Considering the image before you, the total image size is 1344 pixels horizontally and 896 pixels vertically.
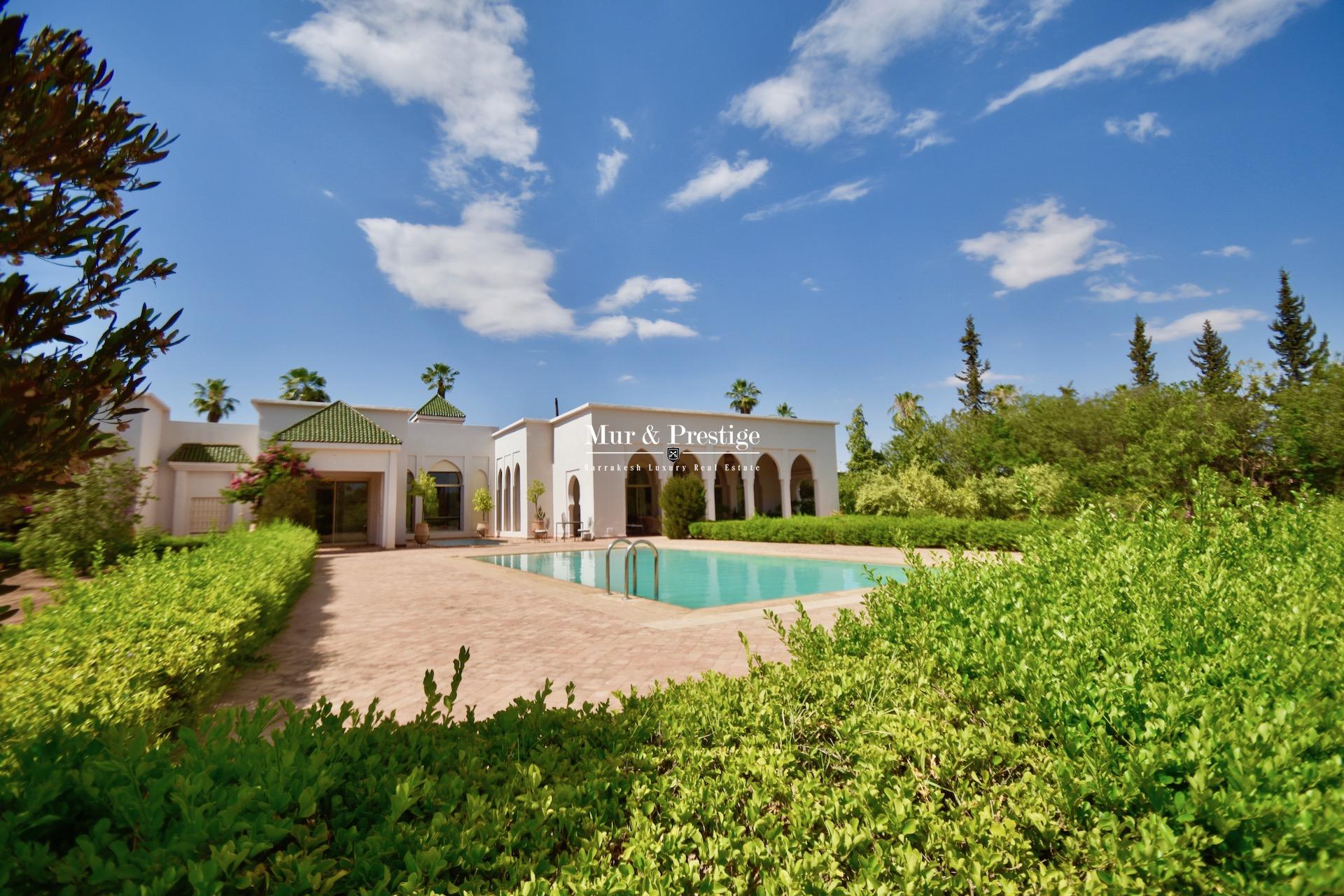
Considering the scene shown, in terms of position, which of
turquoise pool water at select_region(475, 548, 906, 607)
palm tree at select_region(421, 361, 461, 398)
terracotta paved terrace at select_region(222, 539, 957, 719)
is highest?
palm tree at select_region(421, 361, 461, 398)

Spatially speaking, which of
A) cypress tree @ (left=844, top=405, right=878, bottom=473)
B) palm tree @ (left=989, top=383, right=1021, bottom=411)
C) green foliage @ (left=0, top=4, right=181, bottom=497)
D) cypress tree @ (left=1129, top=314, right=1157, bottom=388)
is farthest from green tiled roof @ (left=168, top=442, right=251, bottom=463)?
cypress tree @ (left=1129, top=314, right=1157, bottom=388)

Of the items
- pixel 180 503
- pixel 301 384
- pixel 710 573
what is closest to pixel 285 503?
pixel 180 503

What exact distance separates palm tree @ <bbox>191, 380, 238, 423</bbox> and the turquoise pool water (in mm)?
29807

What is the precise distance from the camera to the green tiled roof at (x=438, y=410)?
34469 millimetres

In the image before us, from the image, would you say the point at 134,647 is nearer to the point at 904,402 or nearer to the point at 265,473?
the point at 265,473

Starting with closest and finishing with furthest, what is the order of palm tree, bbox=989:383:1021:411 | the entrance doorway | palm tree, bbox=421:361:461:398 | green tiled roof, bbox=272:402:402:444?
1. green tiled roof, bbox=272:402:402:444
2. the entrance doorway
3. palm tree, bbox=421:361:461:398
4. palm tree, bbox=989:383:1021:411

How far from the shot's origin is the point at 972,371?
48.9m

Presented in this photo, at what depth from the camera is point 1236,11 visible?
26.4ft

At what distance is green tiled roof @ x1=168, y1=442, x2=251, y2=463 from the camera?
930 inches

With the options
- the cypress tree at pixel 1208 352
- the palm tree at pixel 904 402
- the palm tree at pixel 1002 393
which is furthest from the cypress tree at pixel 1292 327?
the palm tree at pixel 904 402

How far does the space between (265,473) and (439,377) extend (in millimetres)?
22552

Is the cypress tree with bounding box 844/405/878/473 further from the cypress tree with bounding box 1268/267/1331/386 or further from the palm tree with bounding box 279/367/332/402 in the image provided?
the palm tree with bounding box 279/367/332/402

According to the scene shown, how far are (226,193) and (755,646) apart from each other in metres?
8.57

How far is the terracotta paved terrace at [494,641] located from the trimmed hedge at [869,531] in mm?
9007
